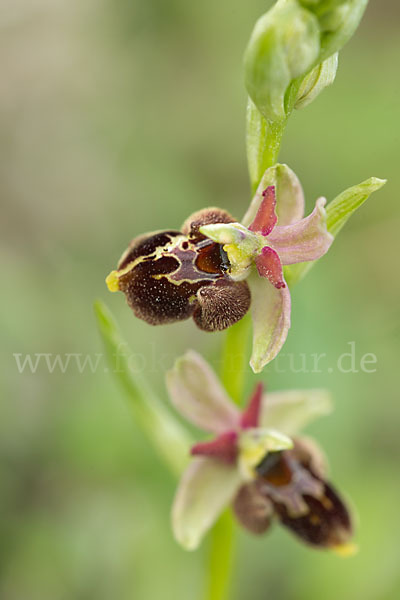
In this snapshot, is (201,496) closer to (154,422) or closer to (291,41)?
(154,422)

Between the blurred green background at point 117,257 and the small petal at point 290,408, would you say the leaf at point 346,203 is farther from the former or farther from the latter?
the blurred green background at point 117,257

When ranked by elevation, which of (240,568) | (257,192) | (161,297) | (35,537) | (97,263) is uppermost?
(257,192)

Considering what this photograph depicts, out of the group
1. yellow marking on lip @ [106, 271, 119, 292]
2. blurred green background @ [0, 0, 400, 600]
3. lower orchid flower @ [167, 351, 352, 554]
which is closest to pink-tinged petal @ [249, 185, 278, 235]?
yellow marking on lip @ [106, 271, 119, 292]

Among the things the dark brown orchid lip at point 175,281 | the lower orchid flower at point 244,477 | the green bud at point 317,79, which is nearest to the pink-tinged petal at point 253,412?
the lower orchid flower at point 244,477

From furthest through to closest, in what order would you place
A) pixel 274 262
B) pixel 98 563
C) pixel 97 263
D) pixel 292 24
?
1. pixel 97 263
2. pixel 98 563
3. pixel 274 262
4. pixel 292 24

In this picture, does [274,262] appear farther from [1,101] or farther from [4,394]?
[1,101]

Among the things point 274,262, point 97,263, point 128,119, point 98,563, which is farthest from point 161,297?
point 128,119

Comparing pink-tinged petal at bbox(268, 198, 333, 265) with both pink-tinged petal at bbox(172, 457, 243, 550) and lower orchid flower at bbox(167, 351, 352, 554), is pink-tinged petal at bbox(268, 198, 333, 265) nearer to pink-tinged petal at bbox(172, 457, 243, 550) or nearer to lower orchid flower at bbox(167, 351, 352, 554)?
lower orchid flower at bbox(167, 351, 352, 554)
